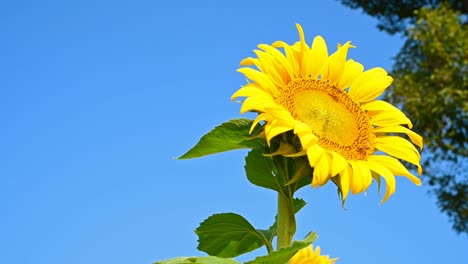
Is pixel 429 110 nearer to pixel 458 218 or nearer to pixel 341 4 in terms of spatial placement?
pixel 458 218

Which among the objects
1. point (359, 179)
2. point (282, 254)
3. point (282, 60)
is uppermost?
point (282, 60)

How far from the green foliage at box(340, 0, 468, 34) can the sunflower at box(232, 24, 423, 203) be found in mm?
9321

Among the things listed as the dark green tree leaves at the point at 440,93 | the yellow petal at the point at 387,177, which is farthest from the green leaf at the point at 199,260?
the dark green tree leaves at the point at 440,93

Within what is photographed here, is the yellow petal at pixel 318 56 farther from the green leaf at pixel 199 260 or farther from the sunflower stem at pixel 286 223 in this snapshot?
the green leaf at pixel 199 260

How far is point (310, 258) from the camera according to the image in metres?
1.40

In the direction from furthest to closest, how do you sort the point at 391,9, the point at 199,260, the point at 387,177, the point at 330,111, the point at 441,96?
the point at 391,9, the point at 441,96, the point at 330,111, the point at 387,177, the point at 199,260

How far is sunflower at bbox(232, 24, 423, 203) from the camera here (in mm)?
1142

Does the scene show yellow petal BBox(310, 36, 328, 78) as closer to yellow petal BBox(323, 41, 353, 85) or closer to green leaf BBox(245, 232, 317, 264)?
yellow petal BBox(323, 41, 353, 85)

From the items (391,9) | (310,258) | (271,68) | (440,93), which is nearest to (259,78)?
(271,68)

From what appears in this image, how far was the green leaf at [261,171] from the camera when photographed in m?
1.27

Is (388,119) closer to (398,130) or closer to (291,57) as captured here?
(398,130)

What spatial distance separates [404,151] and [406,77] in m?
7.71

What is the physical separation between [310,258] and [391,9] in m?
9.46

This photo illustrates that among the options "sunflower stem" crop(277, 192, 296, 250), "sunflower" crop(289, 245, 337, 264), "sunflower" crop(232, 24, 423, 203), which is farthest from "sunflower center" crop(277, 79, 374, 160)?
"sunflower" crop(289, 245, 337, 264)
